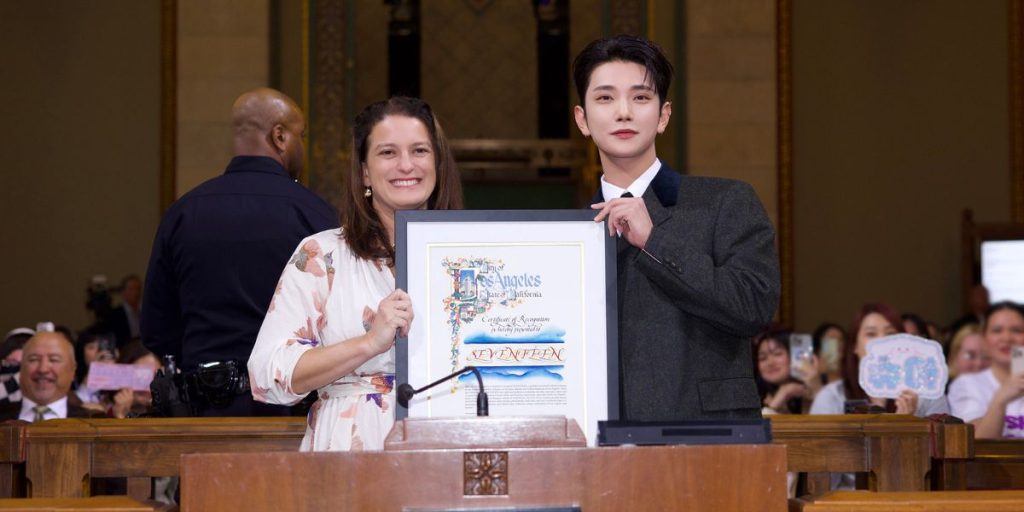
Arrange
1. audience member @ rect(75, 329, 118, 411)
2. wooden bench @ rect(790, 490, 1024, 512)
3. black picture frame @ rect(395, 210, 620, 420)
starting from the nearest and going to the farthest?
wooden bench @ rect(790, 490, 1024, 512), black picture frame @ rect(395, 210, 620, 420), audience member @ rect(75, 329, 118, 411)

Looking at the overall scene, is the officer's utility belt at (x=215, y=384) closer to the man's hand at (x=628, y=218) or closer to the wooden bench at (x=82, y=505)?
the wooden bench at (x=82, y=505)

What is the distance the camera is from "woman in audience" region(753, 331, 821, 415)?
668cm

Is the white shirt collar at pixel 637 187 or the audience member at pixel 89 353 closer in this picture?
the white shirt collar at pixel 637 187

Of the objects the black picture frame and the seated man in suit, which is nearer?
the black picture frame

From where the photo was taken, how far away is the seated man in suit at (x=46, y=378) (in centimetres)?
608

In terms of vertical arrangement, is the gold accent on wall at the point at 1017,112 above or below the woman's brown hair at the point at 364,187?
above

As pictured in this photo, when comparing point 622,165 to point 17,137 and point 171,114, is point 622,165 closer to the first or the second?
point 171,114

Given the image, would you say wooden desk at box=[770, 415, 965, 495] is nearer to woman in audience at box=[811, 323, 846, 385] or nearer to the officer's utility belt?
the officer's utility belt

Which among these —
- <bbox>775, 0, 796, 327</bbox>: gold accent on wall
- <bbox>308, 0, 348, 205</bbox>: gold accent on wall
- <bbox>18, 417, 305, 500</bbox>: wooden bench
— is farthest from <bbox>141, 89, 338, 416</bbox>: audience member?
<bbox>775, 0, 796, 327</bbox>: gold accent on wall

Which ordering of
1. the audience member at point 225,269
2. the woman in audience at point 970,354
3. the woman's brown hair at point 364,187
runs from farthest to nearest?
the woman in audience at point 970,354
the audience member at point 225,269
the woman's brown hair at point 364,187

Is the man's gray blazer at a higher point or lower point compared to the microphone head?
higher

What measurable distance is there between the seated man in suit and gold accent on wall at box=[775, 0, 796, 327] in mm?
6305

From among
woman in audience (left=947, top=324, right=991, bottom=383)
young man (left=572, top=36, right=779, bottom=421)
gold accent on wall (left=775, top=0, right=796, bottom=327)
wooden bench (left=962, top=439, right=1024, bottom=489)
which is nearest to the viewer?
young man (left=572, top=36, right=779, bottom=421)

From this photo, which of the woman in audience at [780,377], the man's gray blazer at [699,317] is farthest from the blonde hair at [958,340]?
the man's gray blazer at [699,317]
